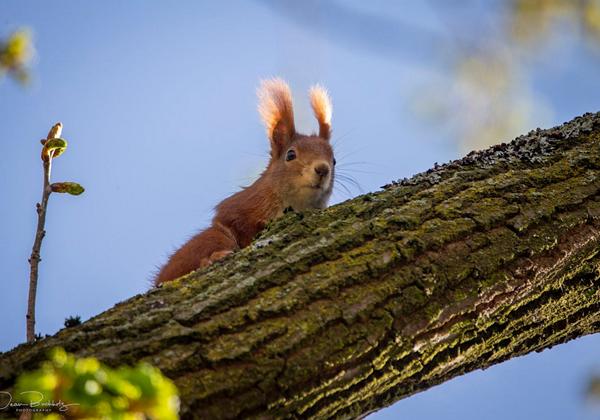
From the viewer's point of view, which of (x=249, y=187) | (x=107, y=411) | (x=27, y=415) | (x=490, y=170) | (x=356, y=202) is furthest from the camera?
(x=249, y=187)

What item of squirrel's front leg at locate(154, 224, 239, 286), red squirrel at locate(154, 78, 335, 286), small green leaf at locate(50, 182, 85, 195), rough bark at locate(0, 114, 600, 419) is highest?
red squirrel at locate(154, 78, 335, 286)

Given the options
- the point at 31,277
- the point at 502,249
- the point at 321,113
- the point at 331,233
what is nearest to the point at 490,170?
the point at 502,249

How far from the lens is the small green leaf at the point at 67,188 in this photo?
2.14 metres

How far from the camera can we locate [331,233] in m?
2.27

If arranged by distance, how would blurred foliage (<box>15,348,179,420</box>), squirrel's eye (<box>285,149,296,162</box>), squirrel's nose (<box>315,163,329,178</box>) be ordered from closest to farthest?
blurred foliage (<box>15,348,179,420</box>) < squirrel's nose (<box>315,163,329,178</box>) < squirrel's eye (<box>285,149,296,162</box>)

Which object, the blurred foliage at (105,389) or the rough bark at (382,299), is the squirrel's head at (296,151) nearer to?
the rough bark at (382,299)

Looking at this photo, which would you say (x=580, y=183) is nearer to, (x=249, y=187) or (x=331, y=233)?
(x=331, y=233)

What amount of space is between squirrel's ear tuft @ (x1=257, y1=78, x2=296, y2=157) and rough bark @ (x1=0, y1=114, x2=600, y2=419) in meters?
2.44

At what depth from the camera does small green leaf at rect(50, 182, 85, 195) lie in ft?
7.01

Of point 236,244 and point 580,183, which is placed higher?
point 236,244

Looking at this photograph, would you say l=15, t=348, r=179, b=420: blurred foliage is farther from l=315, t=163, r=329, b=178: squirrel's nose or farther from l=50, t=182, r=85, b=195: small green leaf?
l=315, t=163, r=329, b=178: squirrel's nose

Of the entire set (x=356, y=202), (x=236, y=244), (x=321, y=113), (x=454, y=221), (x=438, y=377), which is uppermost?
(x=321, y=113)

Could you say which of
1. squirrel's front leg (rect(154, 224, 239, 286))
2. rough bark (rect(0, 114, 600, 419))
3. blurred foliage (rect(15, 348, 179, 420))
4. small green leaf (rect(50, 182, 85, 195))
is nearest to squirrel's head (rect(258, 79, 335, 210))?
squirrel's front leg (rect(154, 224, 239, 286))

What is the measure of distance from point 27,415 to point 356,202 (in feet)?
4.40
